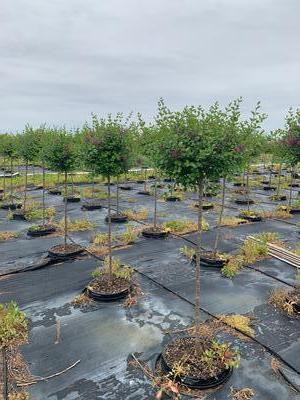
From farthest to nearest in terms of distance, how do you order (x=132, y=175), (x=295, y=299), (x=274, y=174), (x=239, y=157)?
(x=274, y=174)
(x=132, y=175)
(x=295, y=299)
(x=239, y=157)

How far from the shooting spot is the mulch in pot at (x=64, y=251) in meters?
9.91

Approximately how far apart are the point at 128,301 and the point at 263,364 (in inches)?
114

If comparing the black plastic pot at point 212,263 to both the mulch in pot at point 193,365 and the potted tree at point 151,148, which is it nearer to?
the potted tree at point 151,148

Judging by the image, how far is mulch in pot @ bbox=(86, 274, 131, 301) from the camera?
7.50 m

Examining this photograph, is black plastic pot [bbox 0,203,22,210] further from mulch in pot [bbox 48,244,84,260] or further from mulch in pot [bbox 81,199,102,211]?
mulch in pot [bbox 48,244,84,260]

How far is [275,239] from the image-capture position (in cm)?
1178

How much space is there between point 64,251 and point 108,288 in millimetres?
2788

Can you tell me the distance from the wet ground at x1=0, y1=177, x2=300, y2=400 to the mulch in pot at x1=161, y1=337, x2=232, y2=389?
6.8 inches

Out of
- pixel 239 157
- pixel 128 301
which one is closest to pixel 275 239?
pixel 128 301

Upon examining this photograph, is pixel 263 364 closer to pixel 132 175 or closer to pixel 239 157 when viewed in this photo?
pixel 239 157

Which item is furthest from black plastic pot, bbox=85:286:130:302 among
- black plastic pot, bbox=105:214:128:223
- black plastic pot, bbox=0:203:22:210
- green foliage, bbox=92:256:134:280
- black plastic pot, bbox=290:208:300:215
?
black plastic pot, bbox=290:208:300:215

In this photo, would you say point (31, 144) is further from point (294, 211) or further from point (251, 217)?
point (294, 211)

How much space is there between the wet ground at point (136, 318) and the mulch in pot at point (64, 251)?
252 millimetres

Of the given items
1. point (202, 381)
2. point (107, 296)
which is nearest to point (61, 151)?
point (107, 296)
